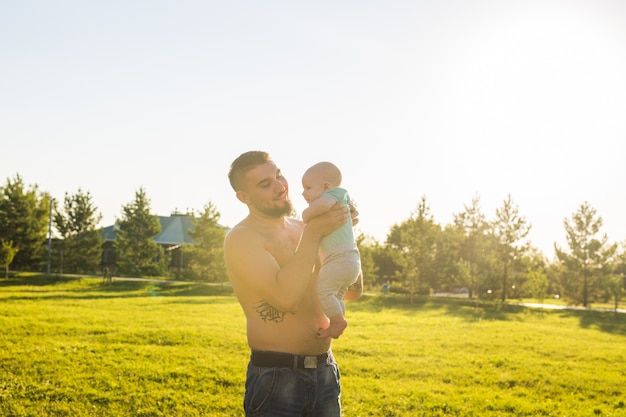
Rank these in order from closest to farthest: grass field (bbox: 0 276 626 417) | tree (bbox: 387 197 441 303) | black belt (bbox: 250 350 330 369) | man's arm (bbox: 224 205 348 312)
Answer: man's arm (bbox: 224 205 348 312) → black belt (bbox: 250 350 330 369) → grass field (bbox: 0 276 626 417) → tree (bbox: 387 197 441 303)

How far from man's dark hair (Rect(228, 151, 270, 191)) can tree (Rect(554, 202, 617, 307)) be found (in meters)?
43.9

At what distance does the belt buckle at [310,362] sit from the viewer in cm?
355

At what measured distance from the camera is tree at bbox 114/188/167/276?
5269 cm

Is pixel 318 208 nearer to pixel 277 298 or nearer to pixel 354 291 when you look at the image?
pixel 277 298

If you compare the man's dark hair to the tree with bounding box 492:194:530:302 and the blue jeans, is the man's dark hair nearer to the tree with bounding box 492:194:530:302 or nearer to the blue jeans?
the blue jeans

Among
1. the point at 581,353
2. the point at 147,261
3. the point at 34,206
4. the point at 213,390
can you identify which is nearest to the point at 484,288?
the point at 581,353

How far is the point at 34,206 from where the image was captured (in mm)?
50938

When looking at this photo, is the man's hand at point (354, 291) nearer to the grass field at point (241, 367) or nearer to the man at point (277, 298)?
the man at point (277, 298)

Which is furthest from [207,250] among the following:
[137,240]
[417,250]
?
[417,250]

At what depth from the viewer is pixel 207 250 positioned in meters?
45.2

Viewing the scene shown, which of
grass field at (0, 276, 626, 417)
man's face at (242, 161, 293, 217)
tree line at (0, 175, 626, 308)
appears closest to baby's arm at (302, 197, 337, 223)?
man's face at (242, 161, 293, 217)

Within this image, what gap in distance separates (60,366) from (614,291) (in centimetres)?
4135

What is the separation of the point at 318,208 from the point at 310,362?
1044 mm

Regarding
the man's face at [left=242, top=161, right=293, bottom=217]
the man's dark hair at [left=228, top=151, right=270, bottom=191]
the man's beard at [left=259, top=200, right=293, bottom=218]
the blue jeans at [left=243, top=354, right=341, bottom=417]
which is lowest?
the blue jeans at [left=243, top=354, right=341, bottom=417]
